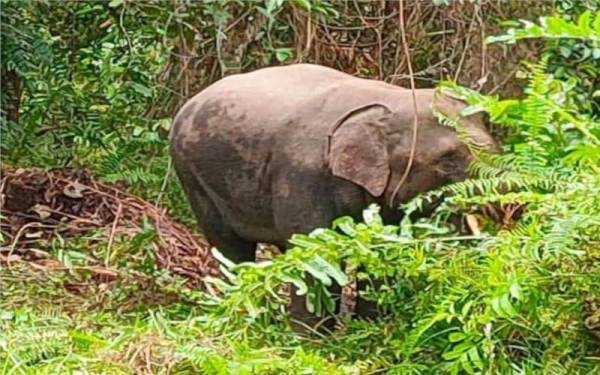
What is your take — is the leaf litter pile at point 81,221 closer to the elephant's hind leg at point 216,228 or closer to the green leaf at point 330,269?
the elephant's hind leg at point 216,228

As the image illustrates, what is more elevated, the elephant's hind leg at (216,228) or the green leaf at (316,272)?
the green leaf at (316,272)

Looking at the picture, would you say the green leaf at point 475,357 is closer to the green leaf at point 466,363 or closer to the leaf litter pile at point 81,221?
the green leaf at point 466,363

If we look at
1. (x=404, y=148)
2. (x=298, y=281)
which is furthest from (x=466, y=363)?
(x=404, y=148)

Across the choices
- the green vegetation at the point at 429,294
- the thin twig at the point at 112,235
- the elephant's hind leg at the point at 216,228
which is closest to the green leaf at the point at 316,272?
the green vegetation at the point at 429,294

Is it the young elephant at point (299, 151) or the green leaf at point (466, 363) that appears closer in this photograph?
the green leaf at point (466, 363)

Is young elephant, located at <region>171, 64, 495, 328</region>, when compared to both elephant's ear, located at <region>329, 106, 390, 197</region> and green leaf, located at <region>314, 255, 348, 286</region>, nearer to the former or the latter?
elephant's ear, located at <region>329, 106, 390, 197</region>

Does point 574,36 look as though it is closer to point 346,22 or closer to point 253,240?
point 253,240

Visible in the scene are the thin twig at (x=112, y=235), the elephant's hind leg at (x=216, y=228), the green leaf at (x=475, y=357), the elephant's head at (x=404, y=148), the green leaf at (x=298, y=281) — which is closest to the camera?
the green leaf at (x=475, y=357)

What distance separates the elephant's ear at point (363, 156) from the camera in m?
2.94

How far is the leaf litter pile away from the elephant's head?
98 centimetres

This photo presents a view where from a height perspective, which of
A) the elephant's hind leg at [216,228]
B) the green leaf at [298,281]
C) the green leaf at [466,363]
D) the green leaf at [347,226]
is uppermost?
the green leaf at [347,226]

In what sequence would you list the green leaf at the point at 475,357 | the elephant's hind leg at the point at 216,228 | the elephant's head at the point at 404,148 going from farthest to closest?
the elephant's hind leg at the point at 216,228 → the elephant's head at the point at 404,148 → the green leaf at the point at 475,357

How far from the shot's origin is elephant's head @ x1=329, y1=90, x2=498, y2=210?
114 inches

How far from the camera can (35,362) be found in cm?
275
